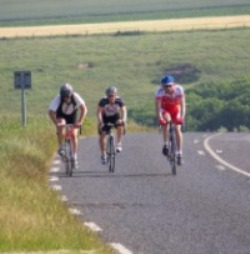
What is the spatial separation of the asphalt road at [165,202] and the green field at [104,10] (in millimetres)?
71393

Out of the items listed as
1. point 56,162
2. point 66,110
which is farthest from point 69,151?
point 56,162

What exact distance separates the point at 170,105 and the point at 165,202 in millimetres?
5536

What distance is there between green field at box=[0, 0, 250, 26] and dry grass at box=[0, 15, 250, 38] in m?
1.12

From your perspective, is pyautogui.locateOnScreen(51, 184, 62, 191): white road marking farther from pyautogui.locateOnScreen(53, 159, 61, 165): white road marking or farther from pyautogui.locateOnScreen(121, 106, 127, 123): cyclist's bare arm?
pyautogui.locateOnScreen(53, 159, 61, 165): white road marking

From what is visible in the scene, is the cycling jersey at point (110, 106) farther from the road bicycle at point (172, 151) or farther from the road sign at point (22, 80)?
the road sign at point (22, 80)

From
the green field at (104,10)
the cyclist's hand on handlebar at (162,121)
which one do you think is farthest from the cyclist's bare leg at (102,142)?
the green field at (104,10)

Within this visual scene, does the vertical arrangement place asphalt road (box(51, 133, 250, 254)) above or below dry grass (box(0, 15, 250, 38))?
above

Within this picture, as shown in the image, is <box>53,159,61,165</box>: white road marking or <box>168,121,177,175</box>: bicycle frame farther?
<box>53,159,61,165</box>: white road marking

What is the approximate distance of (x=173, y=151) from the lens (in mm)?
24641

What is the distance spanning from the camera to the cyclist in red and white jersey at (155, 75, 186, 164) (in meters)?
23.8

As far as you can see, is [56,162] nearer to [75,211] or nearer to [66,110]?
[66,110]

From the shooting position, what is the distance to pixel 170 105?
24.2 metres

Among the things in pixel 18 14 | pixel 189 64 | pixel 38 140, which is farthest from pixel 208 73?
pixel 38 140

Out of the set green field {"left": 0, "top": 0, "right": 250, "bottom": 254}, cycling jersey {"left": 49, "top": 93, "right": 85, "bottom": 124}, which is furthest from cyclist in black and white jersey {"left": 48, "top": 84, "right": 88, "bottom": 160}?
green field {"left": 0, "top": 0, "right": 250, "bottom": 254}
